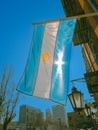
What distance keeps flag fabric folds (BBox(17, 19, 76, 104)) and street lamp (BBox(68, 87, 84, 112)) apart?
4.78 feet

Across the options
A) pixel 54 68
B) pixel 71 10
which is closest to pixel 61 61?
pixel 54 68

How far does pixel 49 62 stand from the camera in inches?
189

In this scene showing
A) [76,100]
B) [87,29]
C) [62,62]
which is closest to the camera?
[62,62]

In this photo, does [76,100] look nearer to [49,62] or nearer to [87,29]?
[49,62]

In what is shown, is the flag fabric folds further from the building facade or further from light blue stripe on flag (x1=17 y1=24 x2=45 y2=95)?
the building facade

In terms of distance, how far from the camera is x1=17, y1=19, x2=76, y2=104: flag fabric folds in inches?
180

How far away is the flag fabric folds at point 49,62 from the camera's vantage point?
4570 mm

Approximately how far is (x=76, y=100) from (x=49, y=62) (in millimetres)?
1744

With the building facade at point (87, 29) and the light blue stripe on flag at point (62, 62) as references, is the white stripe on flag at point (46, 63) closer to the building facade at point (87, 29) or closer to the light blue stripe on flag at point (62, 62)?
the light blue stripe on flag at point (62, 62)

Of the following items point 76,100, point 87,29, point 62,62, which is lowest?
point 76,100

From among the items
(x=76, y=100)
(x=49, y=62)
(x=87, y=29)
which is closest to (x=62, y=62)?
(x=49, y=62)

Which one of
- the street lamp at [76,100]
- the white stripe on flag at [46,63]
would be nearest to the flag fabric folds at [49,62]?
the white stripe on flag at [46,63]

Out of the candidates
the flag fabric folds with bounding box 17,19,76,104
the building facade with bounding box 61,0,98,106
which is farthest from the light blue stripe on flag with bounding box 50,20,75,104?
the building facade with bounding box 61,0,98,106

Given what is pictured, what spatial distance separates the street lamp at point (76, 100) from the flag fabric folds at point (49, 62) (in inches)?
57.4
